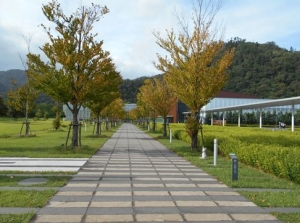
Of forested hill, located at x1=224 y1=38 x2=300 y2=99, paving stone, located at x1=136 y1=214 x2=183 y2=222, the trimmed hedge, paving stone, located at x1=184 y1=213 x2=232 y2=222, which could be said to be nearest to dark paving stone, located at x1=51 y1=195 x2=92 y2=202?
paving stone, located at x1=136 y1=214 x2=183 y2=222

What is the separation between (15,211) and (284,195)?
5.24 meters

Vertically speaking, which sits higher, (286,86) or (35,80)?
(286,86)

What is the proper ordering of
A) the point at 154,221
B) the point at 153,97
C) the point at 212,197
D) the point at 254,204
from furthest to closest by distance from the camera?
the point at 153,97 → the point at 212,197 → the point at 254,204 → the point at 154,221

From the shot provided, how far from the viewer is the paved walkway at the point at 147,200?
570cm

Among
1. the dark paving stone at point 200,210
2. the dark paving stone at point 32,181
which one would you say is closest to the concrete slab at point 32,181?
the dark paving stone at point 32,181

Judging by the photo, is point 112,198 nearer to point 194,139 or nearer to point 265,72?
point 194,139

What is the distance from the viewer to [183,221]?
549 centimetres

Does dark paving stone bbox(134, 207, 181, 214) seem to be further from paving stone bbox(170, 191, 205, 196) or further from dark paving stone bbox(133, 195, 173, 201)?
paving stone bbox(170, 191, 205, 196)

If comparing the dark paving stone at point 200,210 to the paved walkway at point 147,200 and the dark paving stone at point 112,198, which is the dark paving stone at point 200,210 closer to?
the paved walkway at point 147,200

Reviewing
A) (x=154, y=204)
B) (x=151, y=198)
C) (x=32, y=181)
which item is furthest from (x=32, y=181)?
(x=154, y=204)

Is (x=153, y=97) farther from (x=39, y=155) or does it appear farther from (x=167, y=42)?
(x=39, y=155)

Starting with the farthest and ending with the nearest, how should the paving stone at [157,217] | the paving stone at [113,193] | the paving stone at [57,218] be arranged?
the paving stone at [113,193], the paving stone at [157,217], the paving stone at [57,218]

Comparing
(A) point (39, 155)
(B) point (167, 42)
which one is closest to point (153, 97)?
(B) point (167, 42)

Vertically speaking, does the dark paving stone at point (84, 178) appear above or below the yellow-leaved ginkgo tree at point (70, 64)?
below
